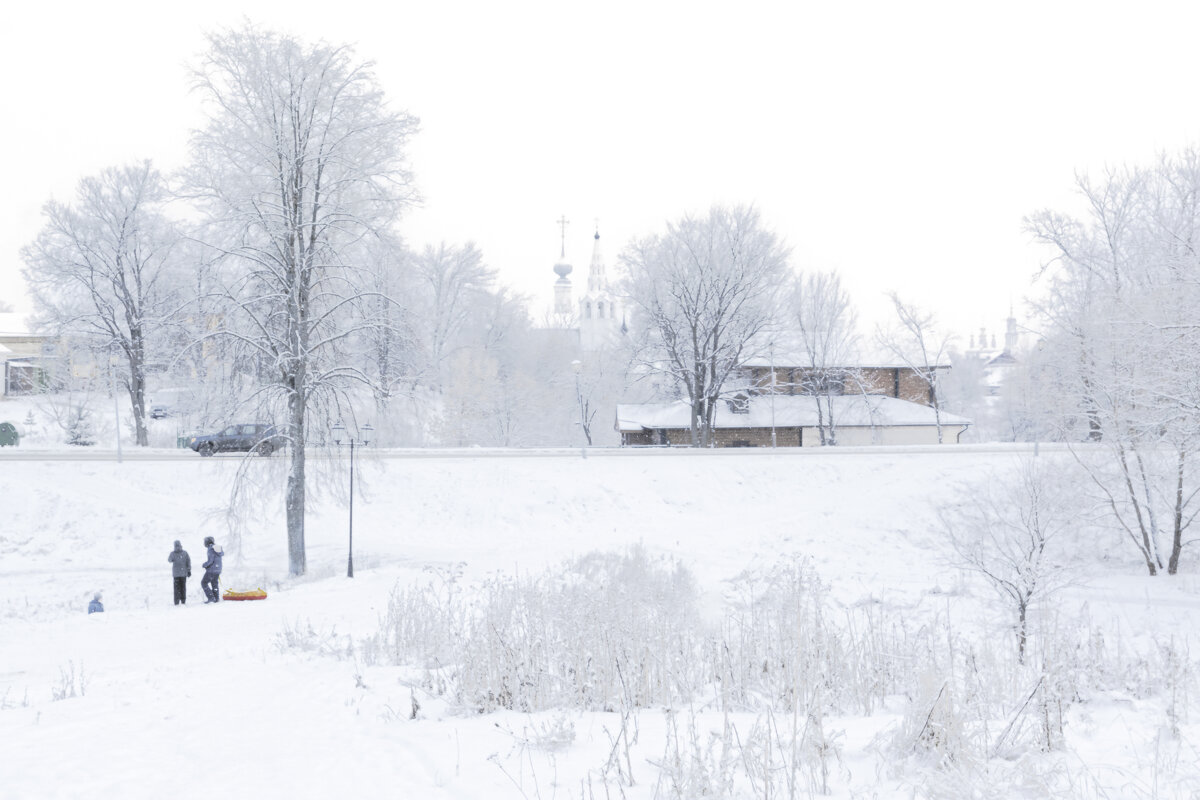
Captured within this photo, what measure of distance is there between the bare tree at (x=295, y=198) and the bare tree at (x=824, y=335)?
2980 cm

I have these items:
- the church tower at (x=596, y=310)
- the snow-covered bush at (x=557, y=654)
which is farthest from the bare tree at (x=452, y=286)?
the snow-covered bush at (x=557, y=654)

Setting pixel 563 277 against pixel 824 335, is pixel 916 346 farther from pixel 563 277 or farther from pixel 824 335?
pixel 563 277

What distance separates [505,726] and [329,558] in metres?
17.6

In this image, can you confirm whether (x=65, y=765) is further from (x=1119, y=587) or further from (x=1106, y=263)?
(x=1106, y=263)

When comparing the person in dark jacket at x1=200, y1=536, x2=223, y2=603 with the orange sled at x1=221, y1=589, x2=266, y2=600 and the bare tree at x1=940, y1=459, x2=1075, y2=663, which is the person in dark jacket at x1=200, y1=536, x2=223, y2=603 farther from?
the bare tree at x1=940, y1=459, x2=1075, y2=663

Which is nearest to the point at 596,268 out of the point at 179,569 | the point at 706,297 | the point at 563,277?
the point at 563,277

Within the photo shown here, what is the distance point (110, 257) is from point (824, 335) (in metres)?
35.5

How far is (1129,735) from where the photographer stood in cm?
477

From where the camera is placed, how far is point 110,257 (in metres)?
35.1

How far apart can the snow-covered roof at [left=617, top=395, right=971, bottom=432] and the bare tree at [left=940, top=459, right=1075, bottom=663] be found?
1673 cm

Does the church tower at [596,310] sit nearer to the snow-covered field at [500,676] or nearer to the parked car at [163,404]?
the parked car at [163,404]

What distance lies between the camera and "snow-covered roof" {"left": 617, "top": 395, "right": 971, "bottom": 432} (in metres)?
43.4

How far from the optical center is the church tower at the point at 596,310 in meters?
105

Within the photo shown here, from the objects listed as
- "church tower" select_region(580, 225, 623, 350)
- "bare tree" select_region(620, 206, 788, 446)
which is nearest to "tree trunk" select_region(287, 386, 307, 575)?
"bare tree" select_region(620, 206, 788, 446)
